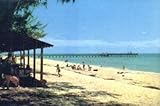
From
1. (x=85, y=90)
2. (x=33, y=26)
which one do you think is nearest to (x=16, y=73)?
(x=85, y=90)

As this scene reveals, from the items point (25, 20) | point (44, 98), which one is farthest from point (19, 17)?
point (44, 98)

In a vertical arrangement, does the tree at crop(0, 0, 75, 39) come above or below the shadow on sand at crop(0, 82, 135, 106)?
above

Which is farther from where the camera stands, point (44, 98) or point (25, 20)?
point (25, 20)

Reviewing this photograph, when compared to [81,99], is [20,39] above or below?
above

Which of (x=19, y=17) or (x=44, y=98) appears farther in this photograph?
(x=19, y=17)

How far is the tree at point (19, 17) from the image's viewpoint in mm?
19784

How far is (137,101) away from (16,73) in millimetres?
6888

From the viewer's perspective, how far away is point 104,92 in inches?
937

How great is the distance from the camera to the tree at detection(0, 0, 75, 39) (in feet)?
64.9

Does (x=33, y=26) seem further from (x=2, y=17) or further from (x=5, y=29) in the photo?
(x=2, y=17)

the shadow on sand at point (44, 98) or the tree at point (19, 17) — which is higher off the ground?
the tree at point (19, 17)

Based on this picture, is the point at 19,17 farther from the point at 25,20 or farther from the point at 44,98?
the point at 44,98

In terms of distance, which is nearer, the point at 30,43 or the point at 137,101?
the point at 137,101

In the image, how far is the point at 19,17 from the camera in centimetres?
3681
